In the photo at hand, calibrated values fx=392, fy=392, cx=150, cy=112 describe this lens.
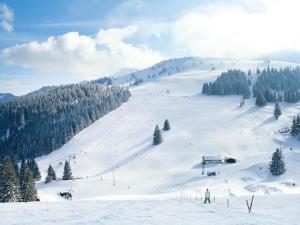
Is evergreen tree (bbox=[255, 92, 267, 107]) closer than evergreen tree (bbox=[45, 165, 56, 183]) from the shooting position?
No

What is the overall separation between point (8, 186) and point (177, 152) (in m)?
67.0

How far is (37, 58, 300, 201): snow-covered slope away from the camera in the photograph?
265 feet

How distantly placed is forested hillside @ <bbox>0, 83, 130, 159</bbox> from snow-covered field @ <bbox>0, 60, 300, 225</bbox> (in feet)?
17.3

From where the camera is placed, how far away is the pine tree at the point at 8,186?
189ft

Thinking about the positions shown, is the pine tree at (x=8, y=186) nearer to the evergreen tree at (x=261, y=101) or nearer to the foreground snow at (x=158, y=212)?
the foreground snow at (x=158, y=212)

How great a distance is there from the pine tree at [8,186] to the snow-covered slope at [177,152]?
1406 centimetres

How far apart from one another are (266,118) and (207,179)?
73.0m

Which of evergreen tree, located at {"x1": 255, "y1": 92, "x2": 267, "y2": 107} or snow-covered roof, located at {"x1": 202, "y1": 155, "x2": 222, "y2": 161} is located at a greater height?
evergreen tree, located at {"x1": 255, "y1": 92, "x2": 267, "y2": 107}

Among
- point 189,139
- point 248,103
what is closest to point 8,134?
point 189,139

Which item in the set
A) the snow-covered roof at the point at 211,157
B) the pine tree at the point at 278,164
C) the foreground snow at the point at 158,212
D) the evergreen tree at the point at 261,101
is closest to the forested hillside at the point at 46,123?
the evergreen tree at the point at 261,101

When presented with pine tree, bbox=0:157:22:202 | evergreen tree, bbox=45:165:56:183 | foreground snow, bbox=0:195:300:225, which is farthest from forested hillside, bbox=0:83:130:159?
foreground snow, bbox=0:195:300:225

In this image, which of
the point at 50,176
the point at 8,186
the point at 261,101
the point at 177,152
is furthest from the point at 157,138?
the point at 8,186

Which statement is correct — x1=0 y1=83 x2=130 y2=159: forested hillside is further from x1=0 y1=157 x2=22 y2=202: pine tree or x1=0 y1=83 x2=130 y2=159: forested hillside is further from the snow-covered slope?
x1=0 y1=157 x2=22 y2=202: pine tree

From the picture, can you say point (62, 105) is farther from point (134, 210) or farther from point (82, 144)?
point (134, 210)
